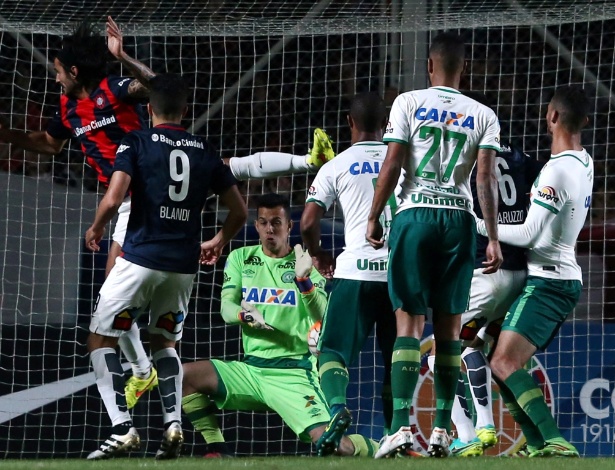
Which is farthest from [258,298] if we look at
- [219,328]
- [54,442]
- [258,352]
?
[54,442]

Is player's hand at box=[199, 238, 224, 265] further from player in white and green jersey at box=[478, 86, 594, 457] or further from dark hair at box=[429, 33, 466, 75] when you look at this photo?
dark hair at box=[429, 33, 466, 75]

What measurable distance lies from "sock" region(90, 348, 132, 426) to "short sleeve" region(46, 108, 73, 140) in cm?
195

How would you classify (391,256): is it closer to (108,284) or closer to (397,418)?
(397,418)

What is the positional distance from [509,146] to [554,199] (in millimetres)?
686

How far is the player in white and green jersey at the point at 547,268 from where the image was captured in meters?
6.90

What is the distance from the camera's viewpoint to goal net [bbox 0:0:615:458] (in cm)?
885

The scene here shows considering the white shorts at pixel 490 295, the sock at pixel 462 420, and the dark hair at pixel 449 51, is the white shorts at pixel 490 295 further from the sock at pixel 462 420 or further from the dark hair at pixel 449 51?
the dark hair at pixel 449 51

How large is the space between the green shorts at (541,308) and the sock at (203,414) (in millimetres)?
2015

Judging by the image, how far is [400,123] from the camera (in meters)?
6.14

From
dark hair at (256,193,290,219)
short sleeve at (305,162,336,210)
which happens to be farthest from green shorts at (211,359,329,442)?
short sleeve at (305,162,336,210)

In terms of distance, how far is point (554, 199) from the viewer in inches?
273

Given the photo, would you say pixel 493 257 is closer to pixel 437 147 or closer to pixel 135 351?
pixel 437 147

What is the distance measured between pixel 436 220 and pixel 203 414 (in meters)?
2.55

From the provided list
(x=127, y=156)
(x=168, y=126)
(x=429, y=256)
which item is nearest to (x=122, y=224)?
(x=168, y=126)
